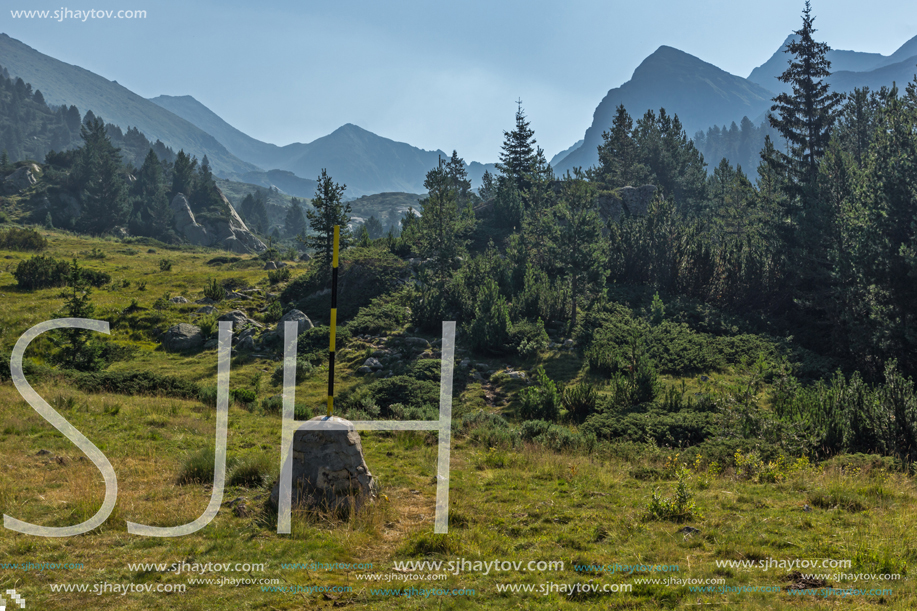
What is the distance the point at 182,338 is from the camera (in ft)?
83.6

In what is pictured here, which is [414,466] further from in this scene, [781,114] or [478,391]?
[781,114]

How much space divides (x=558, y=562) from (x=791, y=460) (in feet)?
24.0

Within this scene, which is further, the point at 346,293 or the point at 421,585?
the point at 346,293

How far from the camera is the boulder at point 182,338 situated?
25234mm

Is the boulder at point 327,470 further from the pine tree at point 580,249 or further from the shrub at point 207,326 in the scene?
the shrub at point 207,326

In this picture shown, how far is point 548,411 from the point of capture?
16531mm

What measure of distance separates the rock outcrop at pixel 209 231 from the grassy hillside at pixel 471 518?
3072 inches

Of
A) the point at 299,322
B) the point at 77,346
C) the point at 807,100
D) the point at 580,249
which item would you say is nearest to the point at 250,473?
the point at 77,346

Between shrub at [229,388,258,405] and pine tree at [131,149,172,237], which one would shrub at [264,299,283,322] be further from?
pine tree at [131,149,172,237]

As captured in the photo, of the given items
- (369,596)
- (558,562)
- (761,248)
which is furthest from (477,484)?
(761,248)

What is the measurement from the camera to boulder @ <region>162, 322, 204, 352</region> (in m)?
25.2

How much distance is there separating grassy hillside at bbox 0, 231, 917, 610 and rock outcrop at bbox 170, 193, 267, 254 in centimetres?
7803

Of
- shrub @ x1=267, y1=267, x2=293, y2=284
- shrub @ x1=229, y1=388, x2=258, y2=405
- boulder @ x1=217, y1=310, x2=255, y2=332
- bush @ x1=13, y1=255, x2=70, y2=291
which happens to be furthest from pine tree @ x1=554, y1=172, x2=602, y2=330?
bush @ x1=13, y1=255, x2=70, y2=291

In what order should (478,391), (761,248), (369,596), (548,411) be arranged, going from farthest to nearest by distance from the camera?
1. (761,248)
2. (478,391)
3. (548,411)
4. (369,596)
